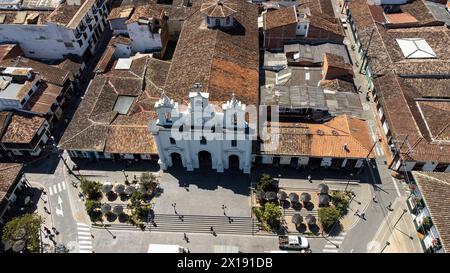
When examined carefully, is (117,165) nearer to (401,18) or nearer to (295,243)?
(295,243)

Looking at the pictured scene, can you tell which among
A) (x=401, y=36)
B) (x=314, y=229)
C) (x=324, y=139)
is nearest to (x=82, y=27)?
(x=324, y=139)

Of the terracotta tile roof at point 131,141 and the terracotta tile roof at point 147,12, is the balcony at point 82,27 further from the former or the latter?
the terracotta tile roof at point 131,141

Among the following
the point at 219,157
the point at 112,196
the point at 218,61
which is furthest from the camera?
the point at 218,61

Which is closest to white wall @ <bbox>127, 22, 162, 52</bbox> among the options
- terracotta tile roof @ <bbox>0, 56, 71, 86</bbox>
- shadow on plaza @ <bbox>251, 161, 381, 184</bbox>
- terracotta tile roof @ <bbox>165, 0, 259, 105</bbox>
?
terracotta tile roof @ <bbox>165, 0, 259, 105</bbox>

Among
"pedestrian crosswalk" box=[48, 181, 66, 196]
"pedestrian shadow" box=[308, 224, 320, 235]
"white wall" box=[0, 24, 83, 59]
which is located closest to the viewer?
"pedestrian shadow" box=[308, 224, 320, 235]

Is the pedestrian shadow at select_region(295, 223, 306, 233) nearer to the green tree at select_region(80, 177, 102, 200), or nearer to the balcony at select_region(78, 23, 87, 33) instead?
the green tree at select_region(80, 177, 102, 200)

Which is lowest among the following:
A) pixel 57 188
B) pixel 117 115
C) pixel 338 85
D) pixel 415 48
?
pixel 57 188

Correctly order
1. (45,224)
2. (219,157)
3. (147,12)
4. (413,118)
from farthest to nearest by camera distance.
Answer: (147,12) → (413,118) → (219,157) → (45,224)

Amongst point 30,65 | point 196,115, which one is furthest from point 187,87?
point 30,65
